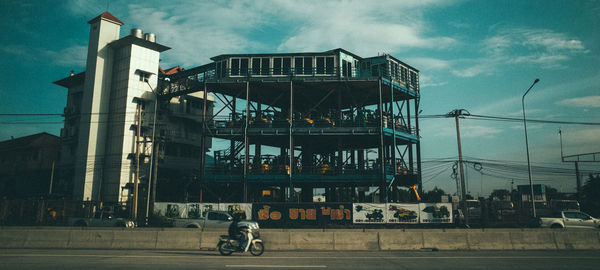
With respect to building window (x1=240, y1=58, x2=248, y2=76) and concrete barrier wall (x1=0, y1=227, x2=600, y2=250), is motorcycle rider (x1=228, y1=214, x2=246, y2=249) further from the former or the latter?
building window (x1=240, y1=58, x2=248, y2=76)

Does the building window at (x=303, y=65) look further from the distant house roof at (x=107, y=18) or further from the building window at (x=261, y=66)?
the distant house roof at (x=107, y=18)

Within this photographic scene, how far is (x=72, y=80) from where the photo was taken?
54656mm

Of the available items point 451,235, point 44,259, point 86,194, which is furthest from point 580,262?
point 86,194

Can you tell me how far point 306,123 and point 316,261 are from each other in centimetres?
2389

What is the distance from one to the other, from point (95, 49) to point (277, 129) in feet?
94.4

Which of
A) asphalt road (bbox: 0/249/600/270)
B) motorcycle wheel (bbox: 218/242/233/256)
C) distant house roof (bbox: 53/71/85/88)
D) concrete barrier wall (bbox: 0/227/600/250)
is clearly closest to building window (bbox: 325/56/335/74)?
concrete barrier wall (bbox: 0/227/600/250)

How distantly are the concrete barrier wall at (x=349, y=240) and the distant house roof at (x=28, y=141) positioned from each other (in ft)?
156

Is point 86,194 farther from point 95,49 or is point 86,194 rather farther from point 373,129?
point 373,129

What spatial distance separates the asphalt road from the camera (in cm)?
1138

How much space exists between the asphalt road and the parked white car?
13.1 metres

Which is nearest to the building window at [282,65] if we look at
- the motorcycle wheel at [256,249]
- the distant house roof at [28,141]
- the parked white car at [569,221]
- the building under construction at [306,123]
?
the building under construction at [306,123]

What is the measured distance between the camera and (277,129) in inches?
1406

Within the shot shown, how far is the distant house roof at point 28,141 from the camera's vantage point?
56.2 metres

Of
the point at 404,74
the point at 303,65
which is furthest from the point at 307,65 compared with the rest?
the point at 404,74
